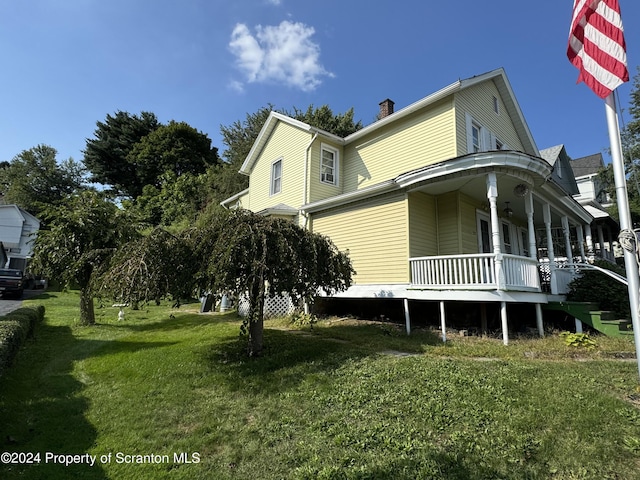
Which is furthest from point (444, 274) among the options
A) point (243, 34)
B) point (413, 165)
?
point (243, 34)

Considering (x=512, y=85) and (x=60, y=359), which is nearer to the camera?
(x=60, y=359)

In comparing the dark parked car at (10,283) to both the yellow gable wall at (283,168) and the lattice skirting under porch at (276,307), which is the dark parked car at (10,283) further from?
the lattice skirting under porch at (276,307)

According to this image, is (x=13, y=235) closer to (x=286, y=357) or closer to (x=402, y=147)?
(x=402, y=147)

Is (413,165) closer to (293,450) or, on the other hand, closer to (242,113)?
(293,450)

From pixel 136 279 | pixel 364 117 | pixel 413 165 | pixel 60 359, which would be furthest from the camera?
pixel 364 117

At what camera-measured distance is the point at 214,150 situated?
3966 cm

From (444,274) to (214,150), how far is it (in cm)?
3695

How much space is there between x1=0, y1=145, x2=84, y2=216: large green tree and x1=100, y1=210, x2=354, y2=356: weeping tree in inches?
1616

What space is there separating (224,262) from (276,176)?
10694 mm

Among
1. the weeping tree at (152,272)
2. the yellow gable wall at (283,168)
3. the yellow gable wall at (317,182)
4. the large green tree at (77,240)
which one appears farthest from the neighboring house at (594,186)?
the large green tree at (77,240)

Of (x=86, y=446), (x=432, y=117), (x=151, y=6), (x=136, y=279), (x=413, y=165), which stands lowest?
(x=86, y=446)

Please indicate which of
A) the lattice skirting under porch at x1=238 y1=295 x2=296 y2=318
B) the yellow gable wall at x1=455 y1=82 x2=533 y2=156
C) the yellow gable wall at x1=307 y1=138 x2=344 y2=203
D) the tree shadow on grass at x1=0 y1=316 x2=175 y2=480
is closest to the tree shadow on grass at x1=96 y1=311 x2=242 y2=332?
the lattice skirting under porch at x1=238 y1=295 x2=296 y2=318

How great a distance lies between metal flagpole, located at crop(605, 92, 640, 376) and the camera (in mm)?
4059

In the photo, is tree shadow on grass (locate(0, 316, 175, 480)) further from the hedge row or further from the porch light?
the porch light
